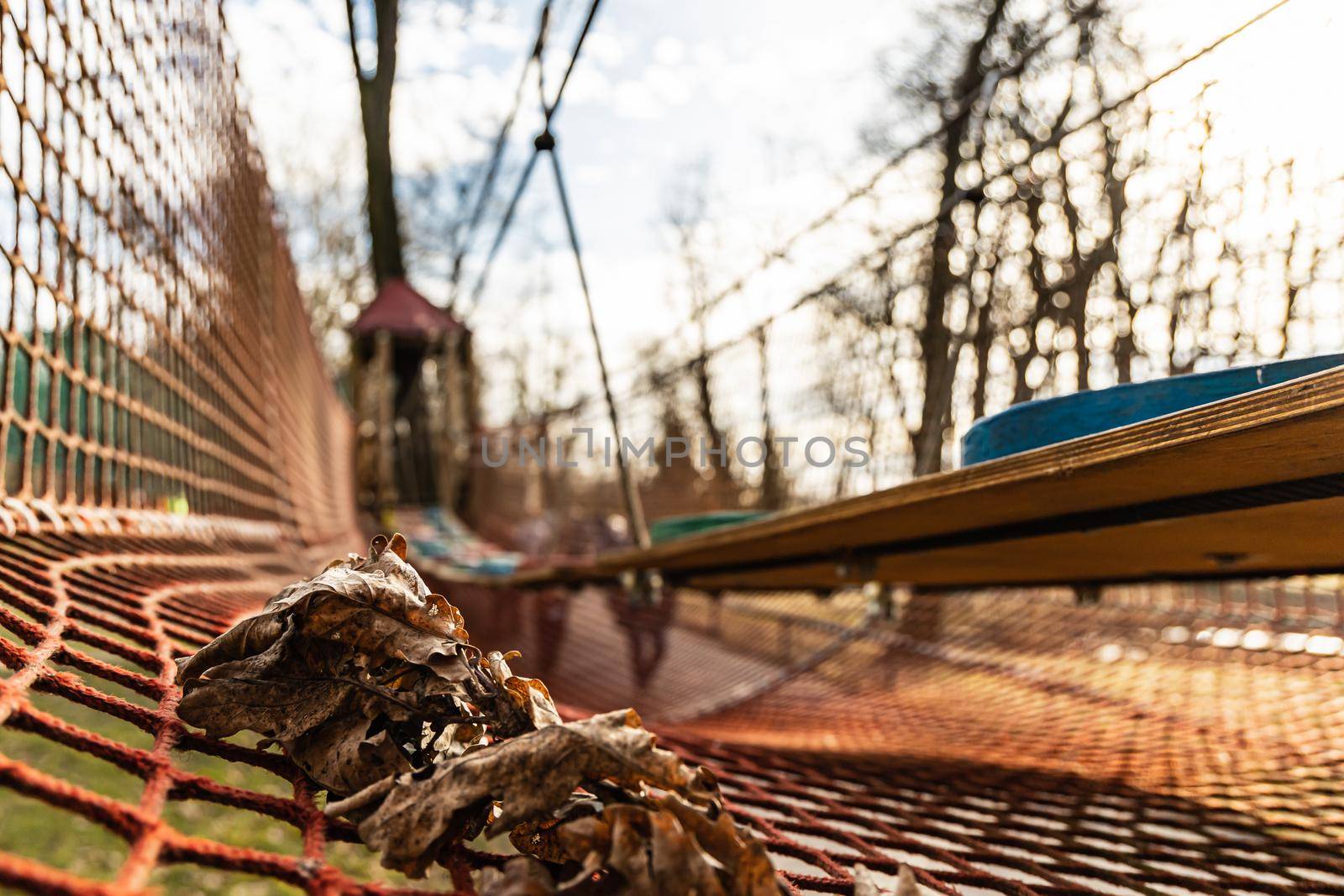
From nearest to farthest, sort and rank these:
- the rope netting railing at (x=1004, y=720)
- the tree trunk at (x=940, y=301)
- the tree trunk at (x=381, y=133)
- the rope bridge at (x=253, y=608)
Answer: the rope bridge at (x=253, y=608)
the rope netting railing at (x=1004, y=720)
the tree trunk at (x=940, y=301)
the tree trunk at (x=381, y=133)

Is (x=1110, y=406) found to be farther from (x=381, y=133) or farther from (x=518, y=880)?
(x=381, y=133)

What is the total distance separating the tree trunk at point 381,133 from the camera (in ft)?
24.6

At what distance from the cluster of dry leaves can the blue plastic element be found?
30.1 inches

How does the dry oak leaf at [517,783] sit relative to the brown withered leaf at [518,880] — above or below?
above

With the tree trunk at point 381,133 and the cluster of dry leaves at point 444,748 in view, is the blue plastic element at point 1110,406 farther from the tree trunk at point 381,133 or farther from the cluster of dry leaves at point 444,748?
the tree trunk at point 381,133

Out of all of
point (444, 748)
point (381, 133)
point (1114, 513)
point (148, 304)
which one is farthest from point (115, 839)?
point (381, 133)

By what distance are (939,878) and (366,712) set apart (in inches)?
24.6

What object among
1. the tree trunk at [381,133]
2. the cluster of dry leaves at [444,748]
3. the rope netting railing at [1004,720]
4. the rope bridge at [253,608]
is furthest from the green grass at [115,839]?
the tree trunk at [381,133]

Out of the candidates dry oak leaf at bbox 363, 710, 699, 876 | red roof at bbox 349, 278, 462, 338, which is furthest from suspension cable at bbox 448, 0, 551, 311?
dry oak leaf at bbox 363, 710, 699, 876

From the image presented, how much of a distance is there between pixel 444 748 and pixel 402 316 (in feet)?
24.7

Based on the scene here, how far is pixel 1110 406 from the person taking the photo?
1.18 metres

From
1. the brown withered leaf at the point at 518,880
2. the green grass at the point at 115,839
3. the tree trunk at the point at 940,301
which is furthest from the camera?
the green grass at the point at 115,839

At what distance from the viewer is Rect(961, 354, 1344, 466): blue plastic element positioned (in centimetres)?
102

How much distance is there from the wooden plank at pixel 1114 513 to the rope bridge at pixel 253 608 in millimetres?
437
